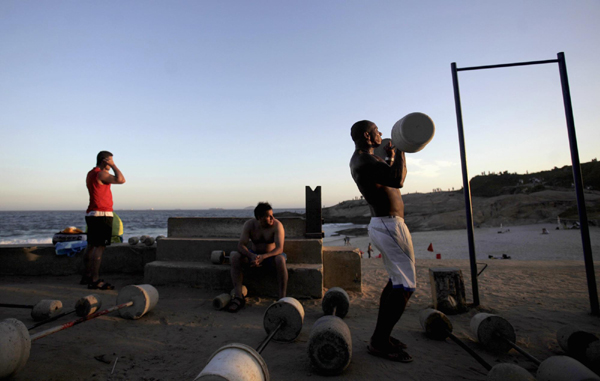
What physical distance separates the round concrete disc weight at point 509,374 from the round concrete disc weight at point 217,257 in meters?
4.14

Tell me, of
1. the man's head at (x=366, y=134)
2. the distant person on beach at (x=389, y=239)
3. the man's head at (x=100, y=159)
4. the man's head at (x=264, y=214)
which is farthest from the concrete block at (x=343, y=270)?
the man's head at (x=100, y=159)

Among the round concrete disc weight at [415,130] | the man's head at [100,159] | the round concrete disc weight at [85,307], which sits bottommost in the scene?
the round concrete disc weight at [85,307]

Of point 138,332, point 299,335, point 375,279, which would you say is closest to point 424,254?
point 375,279

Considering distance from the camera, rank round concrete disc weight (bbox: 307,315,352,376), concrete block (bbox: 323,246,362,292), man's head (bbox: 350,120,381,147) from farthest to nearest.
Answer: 1. concrete block (bbox: 323,246,362,292)
2. man's head (bbox: 350,120,381,147)
3. round concrete disc weight (bbox: 307,315,352,376)

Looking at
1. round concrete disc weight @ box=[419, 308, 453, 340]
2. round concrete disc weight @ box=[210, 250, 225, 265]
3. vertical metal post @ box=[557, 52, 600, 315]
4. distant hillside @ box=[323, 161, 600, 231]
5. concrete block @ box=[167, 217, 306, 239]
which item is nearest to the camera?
round concrete disc weight @ box=[419, 308, 453, 340]

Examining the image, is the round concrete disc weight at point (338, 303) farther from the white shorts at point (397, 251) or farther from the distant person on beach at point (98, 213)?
the distant person on beach at point (98, 213)

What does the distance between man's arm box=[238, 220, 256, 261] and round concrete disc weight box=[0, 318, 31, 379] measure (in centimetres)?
253

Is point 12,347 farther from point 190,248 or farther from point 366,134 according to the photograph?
point 190,248

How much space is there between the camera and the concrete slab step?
15.7ft

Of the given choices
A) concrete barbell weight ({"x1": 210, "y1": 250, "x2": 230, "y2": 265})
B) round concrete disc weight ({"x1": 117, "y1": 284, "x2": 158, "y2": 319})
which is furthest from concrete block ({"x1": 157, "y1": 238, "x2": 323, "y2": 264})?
round concrete disc weight ({"x1": 117, "y1": 284, "x2": 158, "y2": 319})

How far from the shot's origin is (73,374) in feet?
7.47

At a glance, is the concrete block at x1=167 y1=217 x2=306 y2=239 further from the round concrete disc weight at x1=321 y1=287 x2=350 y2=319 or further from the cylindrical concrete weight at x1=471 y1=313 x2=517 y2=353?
the cylindrical concrete weight at x1=471 y1=313 x2=517 y2=353

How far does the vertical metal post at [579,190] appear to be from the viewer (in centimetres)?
377

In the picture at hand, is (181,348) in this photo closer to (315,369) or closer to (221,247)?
(315,369)
